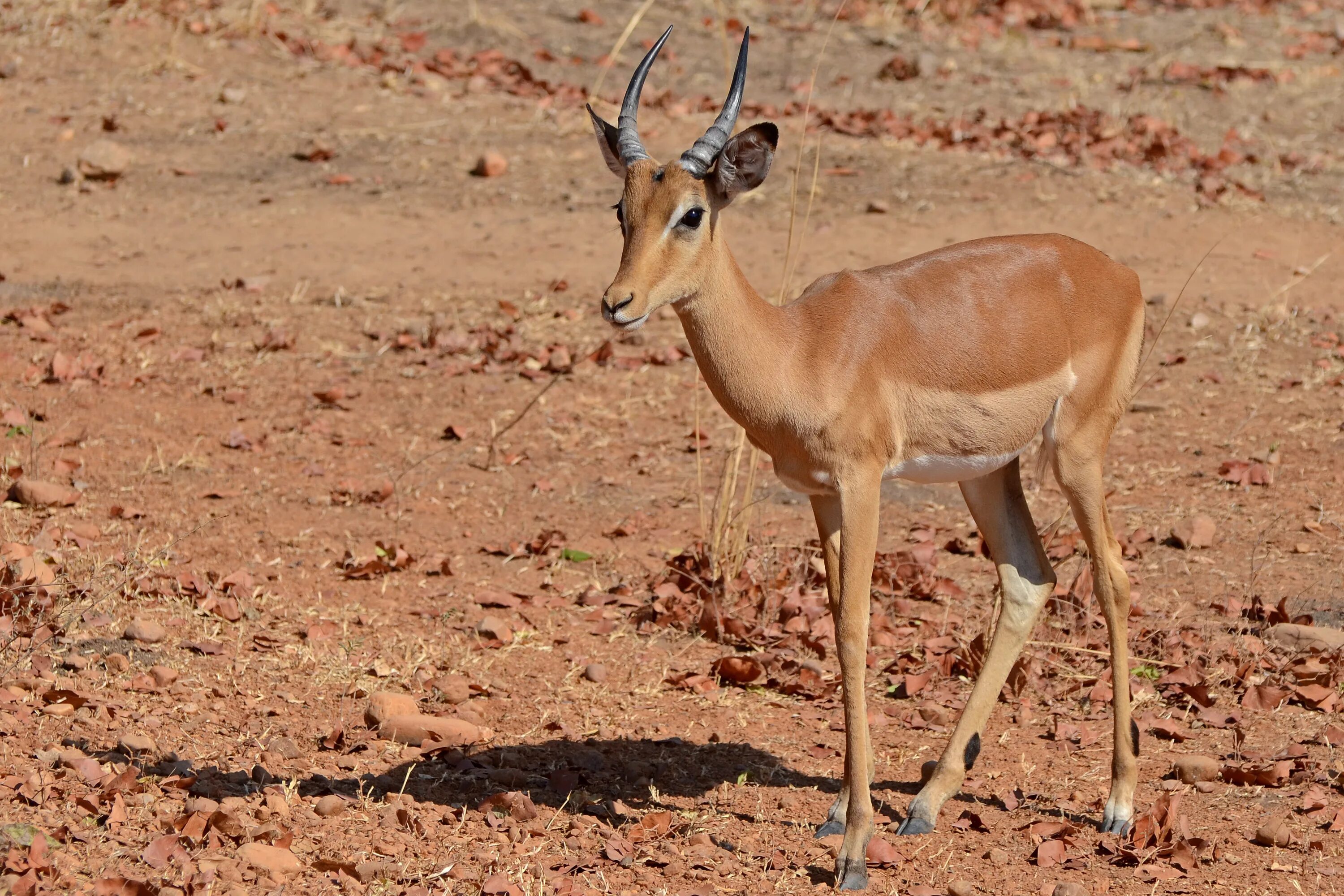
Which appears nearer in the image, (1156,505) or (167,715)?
(167,715)

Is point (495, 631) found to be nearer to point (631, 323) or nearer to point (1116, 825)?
point (631, 323)

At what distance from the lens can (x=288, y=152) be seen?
12.1 meters

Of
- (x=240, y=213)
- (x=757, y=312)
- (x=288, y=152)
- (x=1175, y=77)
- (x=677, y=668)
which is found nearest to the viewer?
(x=757, y=312)

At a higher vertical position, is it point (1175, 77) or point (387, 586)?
point (1175, 77)

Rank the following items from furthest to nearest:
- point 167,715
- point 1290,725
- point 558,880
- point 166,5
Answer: point 166,5 → point 1290,725 → point 167,715 → point 558,880

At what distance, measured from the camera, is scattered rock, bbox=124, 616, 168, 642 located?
5.63 meters

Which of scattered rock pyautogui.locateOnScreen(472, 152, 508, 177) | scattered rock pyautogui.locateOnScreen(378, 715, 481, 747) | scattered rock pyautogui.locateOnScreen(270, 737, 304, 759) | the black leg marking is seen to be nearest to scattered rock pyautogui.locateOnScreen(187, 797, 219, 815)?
scattered rock pyautogui.locateOnScreen(270, 737, 304, 759)

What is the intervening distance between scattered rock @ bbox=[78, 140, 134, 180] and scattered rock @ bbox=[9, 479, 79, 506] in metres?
5.33

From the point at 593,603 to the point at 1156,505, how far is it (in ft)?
9.44

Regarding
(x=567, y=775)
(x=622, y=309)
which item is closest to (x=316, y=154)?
(x=567, y=775)

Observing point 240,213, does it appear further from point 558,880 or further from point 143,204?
point 558,880

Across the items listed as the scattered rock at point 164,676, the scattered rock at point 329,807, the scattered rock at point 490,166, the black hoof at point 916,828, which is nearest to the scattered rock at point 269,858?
the scattered rock at point 329,807

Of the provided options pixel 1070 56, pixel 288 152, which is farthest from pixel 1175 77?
pixel 288 152

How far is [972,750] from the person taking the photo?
5.18 metres
